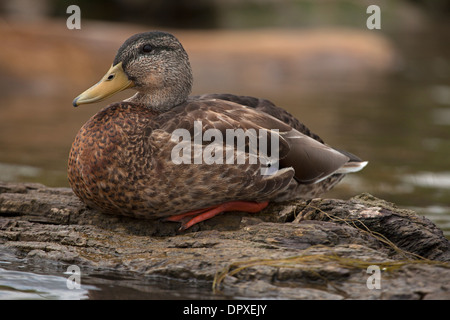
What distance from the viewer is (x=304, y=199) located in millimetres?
4988

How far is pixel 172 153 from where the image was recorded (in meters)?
4.52

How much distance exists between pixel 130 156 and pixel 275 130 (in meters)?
0.93

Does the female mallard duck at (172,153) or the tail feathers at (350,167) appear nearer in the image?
the female mallard duck at (172,153)

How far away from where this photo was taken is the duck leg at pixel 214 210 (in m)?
4.64

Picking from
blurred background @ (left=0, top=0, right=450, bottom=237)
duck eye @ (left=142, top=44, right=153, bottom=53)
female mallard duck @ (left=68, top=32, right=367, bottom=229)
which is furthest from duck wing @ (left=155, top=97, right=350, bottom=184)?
blurred background @ (left=0, top=0, right=450, bottom=237)

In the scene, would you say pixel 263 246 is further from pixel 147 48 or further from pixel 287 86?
pixel 287 86

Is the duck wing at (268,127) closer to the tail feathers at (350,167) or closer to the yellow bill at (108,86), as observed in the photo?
the tail feathers at (350,167)

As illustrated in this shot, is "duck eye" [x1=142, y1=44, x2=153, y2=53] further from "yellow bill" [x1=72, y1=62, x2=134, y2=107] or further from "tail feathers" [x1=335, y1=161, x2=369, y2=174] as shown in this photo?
"tail feathers" [x1=335, y1=161, x2=369, y2=174]

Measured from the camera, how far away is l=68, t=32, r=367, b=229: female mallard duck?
452 centimetres

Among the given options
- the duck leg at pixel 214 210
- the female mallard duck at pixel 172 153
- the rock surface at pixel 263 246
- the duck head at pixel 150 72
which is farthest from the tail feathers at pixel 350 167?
A: the duck head at pixel 150 72

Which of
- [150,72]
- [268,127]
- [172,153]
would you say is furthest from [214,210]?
[150,72]

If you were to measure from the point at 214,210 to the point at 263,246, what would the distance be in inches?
18.4

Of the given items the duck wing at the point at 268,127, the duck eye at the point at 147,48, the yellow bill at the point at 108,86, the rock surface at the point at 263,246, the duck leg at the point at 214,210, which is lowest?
the rock surface at the point at 263,246

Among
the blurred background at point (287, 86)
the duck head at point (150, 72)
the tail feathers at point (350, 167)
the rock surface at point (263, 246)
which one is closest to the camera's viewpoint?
the rock surface at point (263, 246)
